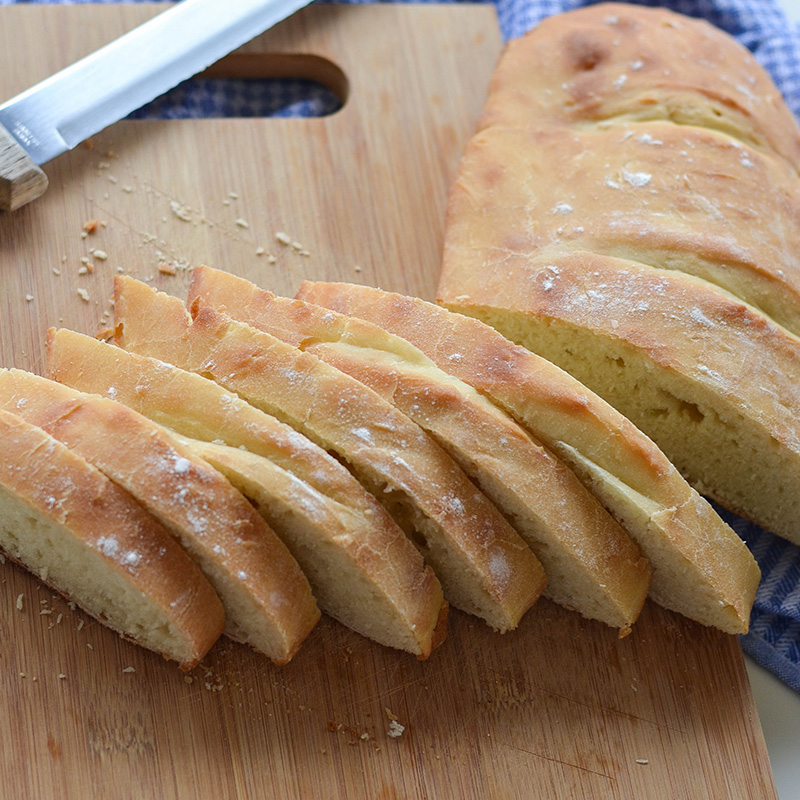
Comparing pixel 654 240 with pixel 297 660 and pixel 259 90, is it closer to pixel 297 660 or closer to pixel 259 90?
pixel 297 660

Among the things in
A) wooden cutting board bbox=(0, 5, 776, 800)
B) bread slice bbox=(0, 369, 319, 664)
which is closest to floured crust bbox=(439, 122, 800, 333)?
wooden cutting board bbox=(0, 5, 776, 800)

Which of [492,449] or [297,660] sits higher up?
[492,449]

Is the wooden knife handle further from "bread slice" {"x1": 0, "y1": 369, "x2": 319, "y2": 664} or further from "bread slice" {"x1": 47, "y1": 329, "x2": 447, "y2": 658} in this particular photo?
"bread slice" {"x1": 0, "y1": 369, "x2": 319, "y2": 664}

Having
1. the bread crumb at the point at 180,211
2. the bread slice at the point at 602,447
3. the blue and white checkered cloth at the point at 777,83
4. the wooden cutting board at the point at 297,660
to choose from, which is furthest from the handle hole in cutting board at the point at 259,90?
the bread slice at the point at 602,447

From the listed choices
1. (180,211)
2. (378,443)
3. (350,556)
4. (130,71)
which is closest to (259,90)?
(130,71)

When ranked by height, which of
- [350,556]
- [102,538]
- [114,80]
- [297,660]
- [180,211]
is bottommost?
[297,660]

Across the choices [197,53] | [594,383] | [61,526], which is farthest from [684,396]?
[197,53]
